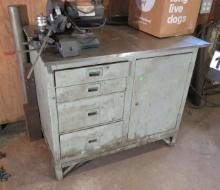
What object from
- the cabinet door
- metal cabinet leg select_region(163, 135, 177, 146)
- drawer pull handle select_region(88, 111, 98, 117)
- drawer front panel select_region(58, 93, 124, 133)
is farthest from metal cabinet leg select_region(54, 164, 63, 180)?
metal cabinet leg select_region(163, 135, 177, 146)

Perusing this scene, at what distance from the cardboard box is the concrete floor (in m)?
0.89

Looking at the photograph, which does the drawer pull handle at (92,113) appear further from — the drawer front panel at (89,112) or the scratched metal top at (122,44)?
the scratched metal top at (122,44)

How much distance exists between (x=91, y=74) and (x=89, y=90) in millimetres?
97

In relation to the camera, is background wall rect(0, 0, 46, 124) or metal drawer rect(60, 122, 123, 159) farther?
background wall rect(0, 0, 46, 124)

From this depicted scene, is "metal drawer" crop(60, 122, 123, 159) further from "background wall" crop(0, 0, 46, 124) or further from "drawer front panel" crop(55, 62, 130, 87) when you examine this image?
"background wall" crop(0, 0, 46, 124)

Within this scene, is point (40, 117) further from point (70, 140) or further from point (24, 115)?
point (70, 140)

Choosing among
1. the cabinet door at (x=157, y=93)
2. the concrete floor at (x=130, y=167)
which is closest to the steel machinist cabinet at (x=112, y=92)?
the cabinet door at (x=157, y=93)

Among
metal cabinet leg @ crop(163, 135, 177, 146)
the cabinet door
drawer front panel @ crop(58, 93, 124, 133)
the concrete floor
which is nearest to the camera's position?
drawer front panel @ crop(58, 93, 124, 133)

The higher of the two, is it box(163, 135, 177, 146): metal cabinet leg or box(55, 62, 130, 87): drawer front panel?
box(55, 62, 130, 87): drawer front panel

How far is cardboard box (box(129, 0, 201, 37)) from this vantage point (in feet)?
4.79

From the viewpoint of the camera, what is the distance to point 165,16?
146cm

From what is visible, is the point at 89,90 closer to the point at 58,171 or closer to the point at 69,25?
the point at 69,25

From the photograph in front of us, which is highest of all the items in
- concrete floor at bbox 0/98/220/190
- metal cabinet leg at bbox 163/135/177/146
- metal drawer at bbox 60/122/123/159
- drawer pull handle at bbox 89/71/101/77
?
drawer pull handle at bbox 89/71/101/77

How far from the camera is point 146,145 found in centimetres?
191
